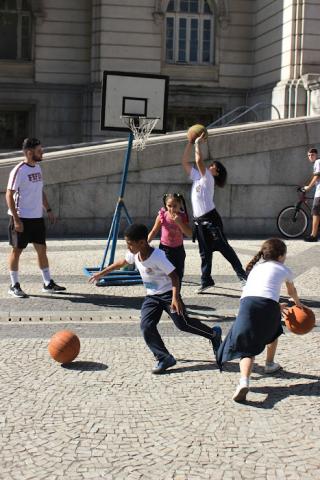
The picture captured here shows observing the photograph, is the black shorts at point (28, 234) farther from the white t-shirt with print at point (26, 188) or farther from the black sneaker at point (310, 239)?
the black sneaker at point (310, 239)

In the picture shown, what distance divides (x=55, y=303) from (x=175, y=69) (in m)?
20.6

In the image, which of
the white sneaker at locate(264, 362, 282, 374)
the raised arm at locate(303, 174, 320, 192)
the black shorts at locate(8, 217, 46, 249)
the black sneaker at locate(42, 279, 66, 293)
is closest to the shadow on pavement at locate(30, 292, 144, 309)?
the black sneaker at locate(42, 279, 66, 293)

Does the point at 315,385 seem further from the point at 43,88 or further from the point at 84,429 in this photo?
the point at 43,88

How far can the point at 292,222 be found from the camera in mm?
15227

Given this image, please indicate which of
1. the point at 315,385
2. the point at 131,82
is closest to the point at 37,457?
the point at 315,385

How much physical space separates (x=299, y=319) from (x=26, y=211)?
169 inches

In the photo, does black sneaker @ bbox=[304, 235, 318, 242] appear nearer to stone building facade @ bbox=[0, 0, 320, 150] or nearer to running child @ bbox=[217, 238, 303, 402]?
running child @ bbox=[217, 238, 303, 402]

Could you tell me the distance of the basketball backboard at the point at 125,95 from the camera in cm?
1115

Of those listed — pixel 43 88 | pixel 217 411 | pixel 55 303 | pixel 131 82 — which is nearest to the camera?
pixel 217 411

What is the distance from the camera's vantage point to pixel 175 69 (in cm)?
2827

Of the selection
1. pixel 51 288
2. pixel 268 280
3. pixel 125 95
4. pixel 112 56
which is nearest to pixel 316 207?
pixel 125 95

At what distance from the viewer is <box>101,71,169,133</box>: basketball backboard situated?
11.1 metres

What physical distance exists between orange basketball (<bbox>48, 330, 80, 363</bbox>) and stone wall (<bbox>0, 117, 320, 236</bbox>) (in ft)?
27.4

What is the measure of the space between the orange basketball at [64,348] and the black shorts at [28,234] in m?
3.09
